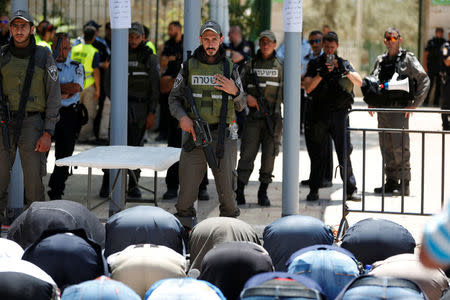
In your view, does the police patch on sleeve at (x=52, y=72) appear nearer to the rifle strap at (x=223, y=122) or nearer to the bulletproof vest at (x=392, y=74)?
the rifle strap at (x=223, y=122)

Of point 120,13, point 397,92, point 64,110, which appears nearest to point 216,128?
point 120,13

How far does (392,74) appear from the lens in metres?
10.5

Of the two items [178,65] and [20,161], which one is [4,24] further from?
[20,161]

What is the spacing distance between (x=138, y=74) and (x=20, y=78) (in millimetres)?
2245

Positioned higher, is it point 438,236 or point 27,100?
point 27,100

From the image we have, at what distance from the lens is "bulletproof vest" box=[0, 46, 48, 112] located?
323 inches

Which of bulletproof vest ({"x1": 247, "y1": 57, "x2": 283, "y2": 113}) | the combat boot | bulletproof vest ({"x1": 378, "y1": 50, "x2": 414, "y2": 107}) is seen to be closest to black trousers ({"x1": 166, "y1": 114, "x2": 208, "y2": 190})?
bulletproof vest ({"x1": 247, "y1": 57, "x2": 283, "y2": 113})

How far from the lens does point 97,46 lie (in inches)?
574

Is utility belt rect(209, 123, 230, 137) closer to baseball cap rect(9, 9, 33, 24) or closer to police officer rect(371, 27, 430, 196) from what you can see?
baseball cap rect(9, 9, 33, 24)

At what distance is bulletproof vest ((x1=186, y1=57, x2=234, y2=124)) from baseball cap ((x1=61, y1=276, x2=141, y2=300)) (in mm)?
3535

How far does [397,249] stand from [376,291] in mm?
1546

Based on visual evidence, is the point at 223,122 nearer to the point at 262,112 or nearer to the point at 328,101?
the point at 262,112

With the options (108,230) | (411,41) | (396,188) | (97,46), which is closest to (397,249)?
(108,230)

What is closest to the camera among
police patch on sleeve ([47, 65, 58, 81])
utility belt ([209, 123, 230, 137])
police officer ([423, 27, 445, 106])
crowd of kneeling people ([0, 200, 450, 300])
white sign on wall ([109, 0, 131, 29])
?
crowd of kneeling people ([0, 200, 450, 300])
